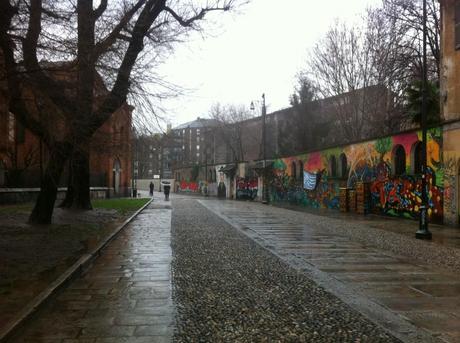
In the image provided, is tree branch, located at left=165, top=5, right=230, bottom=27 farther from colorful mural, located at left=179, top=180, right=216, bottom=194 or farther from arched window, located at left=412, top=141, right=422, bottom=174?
colorful mural, located at left=179, top=180, right=216, bottom=194

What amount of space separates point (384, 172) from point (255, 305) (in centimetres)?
1793

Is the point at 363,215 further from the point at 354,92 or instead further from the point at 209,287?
the point at 209,287

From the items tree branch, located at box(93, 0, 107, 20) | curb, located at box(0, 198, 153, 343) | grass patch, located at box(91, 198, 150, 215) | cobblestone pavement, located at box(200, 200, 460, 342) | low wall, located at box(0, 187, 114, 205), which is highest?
tree branch, located at box(93, 0, 107, 20)

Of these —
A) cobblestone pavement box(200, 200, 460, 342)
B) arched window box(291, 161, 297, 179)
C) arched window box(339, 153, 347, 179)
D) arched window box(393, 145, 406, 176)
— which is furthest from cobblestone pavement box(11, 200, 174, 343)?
arched window box(291, 161, 297, 179)

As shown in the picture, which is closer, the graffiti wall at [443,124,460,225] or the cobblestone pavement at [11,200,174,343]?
the cobblestone pavement at [11,200,174,343]

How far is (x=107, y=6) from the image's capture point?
44.0 feet

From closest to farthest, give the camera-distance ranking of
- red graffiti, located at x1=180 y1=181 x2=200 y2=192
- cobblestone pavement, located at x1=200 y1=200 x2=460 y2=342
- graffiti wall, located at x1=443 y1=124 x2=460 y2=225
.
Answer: cobblestone pavement, located at x1=200 y1=200 x2=460 y2=342 < graffiti wall, located at x1=443 y1=124 x2=460 y2=225 < red graffiti, located at x1=180 y1=181 x2=200 y2=192

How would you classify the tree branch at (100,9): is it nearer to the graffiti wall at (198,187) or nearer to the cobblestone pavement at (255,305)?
the cobblestone pavement at (255,305)

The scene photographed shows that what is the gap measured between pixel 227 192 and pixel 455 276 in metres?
47.5

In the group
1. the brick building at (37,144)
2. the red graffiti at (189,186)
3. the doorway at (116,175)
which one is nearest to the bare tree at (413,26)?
the brick building at (37,144)

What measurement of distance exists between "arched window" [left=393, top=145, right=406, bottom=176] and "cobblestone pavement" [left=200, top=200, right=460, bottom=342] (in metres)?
6.19

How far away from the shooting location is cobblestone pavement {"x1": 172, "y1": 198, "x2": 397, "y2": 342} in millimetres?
5227

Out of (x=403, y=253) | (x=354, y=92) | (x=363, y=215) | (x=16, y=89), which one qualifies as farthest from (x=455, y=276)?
(x=354, y=92)

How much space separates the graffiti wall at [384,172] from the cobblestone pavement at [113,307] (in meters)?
12.6
